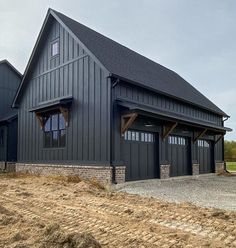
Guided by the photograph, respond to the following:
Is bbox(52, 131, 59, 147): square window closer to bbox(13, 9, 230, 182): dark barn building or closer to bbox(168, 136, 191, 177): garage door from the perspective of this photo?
bbox(13, 9, 230, 182): dark barn building

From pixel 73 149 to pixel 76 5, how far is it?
631 cm

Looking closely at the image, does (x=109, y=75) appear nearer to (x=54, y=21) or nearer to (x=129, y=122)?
(x=129, y=122)

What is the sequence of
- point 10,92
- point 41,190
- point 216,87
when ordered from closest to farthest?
1. point 41,190
2. point 10,92
3. point 216,87

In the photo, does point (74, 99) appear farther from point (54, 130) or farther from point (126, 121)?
point (126, 121)

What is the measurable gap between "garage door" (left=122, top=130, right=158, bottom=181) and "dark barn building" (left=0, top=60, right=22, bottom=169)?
10.1 m

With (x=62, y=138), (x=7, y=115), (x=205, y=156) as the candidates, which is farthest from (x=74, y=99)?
(x=205, y=156)

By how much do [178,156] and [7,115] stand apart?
1265cm

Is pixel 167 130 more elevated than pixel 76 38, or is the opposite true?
pixel 76 38

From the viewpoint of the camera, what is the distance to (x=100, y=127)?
43.5 ft

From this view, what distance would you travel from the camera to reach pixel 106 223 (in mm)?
6047

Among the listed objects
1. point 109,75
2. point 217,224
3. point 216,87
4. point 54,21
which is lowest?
point 217,224

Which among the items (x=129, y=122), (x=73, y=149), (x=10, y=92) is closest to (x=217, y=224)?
(x=129, y=122)

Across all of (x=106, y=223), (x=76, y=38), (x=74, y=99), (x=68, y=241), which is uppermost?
(x=76, y=38)

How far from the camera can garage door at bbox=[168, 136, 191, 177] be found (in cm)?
1661
